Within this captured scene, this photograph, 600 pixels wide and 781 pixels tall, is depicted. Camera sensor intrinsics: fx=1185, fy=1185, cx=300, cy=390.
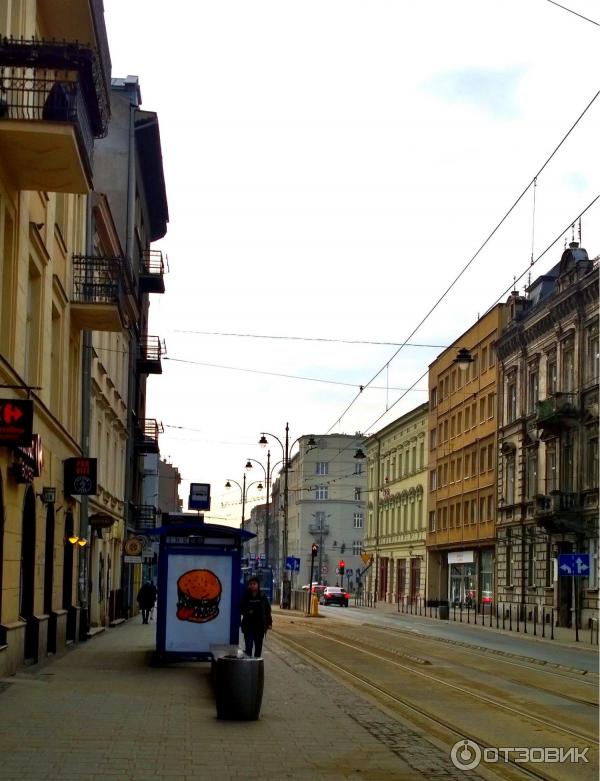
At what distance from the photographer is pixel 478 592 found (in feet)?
206

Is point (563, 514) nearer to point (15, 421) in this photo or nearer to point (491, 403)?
point (491, 403)

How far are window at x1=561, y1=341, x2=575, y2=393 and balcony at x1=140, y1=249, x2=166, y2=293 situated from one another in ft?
56.4

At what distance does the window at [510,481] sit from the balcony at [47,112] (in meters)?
42.7

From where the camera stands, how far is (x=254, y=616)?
65.2 ft

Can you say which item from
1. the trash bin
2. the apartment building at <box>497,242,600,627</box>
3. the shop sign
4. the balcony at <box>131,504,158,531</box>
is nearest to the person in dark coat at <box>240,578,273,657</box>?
the trash bin

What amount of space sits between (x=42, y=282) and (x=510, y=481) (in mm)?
39937

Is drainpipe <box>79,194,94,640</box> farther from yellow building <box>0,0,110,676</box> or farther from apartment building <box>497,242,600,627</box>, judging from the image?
apartment building <box>497,242,600,627</box>

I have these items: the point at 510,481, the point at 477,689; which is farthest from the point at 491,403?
the point at 477,689

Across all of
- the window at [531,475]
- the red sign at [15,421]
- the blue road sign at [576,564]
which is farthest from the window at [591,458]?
the red sign at [15,421]

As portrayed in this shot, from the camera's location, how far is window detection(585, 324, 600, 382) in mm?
45812

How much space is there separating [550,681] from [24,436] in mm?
11674

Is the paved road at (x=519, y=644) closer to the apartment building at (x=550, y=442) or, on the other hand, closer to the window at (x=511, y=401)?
the apartment building at (x=550, y=442)

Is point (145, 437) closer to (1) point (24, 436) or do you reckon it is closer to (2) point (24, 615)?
(2) point (24, 615)

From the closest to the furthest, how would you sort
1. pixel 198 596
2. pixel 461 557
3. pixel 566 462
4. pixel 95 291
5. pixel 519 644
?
pixel 198 596 → pixel 95 291 → pixel 519 644 → pixel 566 462 → pixel 461 557
